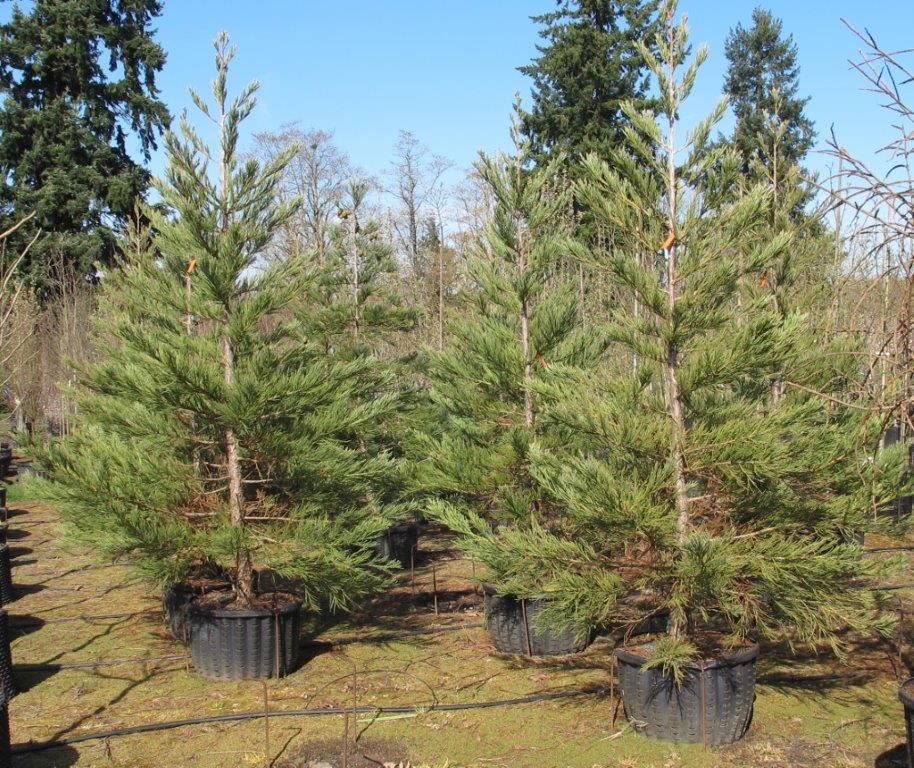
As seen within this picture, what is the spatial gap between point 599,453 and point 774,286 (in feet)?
12.1

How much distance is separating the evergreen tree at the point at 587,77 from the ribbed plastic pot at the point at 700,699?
17.7 metres

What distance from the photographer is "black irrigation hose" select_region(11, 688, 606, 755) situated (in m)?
4.96

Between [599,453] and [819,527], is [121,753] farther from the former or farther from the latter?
[819,527]

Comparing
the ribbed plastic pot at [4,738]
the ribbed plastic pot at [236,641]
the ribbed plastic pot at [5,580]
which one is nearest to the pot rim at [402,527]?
the ribbed plastic pot at [5,580]

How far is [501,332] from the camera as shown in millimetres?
7020

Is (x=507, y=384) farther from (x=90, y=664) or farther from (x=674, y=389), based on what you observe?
(x=90, y=664)

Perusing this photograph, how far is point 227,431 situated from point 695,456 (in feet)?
10.4

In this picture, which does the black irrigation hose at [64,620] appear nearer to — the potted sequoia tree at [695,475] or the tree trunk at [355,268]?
the tree trunk at [355,268]

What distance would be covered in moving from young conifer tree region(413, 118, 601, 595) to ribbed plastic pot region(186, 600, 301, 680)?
1436 mm

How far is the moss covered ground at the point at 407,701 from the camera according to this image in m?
4.75

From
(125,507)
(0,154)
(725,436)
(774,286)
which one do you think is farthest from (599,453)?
(0,154)

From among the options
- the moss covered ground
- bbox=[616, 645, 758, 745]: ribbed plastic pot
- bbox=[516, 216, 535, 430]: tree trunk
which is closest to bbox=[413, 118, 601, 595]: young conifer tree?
bbox=[516, 216, 535, 430]: tree trunk

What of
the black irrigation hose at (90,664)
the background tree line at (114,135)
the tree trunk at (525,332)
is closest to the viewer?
the black irrigation hose at (90,664)

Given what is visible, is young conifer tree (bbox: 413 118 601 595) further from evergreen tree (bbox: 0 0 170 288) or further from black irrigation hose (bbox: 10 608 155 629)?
evergreen tree (bbox: 0 0 170 288)
